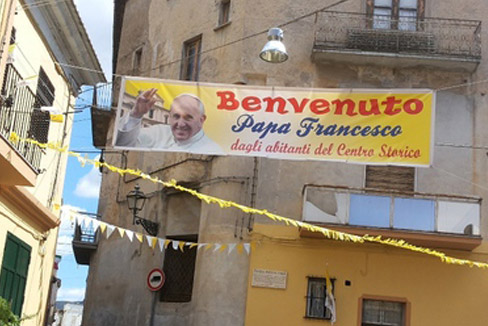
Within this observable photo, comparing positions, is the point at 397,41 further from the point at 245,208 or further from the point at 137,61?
the point at 137,61

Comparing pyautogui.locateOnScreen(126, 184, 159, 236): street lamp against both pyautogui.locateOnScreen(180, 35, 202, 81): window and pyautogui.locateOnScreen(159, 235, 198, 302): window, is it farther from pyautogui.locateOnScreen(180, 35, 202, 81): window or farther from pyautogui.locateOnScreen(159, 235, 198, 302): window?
pyautogui.locateOnScreen(180, 35, 202, 81): window

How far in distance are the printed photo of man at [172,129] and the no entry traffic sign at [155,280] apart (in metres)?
7.94

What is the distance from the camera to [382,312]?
17391 mm

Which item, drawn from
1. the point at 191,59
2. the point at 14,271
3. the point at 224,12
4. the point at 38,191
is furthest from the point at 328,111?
the point at 191,59

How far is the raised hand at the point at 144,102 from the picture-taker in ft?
41.1

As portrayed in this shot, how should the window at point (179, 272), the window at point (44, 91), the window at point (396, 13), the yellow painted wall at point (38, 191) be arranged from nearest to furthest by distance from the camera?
the yellow painted wall at point (38, 191)
the window at point (44, 91)
the window at point (396, 13)
the window at point (179, 272)

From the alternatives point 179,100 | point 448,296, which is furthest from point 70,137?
point 448,296

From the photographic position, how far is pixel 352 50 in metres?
18.5

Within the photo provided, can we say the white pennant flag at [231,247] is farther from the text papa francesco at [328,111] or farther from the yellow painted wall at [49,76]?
the text papa francesco at [328,111]

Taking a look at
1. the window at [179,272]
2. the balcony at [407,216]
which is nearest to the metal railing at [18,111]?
the balcony at [407,216]

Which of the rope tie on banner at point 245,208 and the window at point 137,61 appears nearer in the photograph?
the rope tie on banner at point 245,208

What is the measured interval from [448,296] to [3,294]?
32.8 ft

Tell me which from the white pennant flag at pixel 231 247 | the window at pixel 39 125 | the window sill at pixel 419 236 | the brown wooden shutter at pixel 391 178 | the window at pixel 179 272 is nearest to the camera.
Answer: the window at pixel 39 125

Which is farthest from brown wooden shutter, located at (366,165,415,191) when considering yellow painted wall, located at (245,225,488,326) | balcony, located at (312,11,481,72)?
balcony, located at (312,11,481,72)
